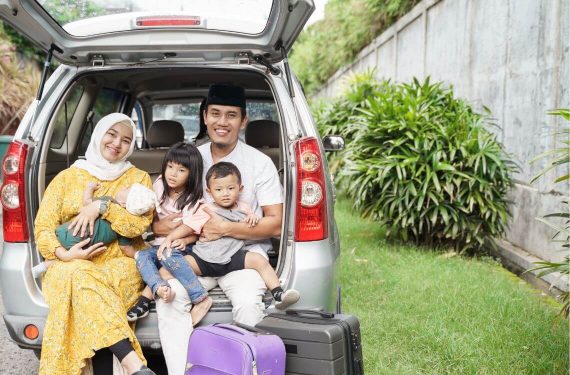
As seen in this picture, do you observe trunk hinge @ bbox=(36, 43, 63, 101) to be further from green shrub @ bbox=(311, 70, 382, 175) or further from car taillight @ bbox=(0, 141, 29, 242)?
green shrub @ bbox=(311, 70, 382, 175)

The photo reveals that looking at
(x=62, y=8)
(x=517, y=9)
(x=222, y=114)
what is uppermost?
(x=517, y=9)

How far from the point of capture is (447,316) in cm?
463

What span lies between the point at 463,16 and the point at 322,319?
6.86 m

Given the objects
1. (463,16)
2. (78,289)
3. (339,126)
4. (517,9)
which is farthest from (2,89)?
(78,289)

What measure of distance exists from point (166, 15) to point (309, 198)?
1175mm

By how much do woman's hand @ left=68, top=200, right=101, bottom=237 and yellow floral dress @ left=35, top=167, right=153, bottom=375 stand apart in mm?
58

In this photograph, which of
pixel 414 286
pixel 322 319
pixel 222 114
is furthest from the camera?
pixel 414 286

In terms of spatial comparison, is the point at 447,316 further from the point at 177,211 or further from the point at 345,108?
the point at 345,108

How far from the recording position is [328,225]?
3412 millimetres

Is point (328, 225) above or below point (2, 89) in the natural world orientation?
below

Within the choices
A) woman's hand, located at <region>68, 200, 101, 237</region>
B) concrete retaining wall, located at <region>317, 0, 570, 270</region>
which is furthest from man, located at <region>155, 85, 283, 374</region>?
concrete retaining wall, located at <region>317, 0, 570, 270</region>

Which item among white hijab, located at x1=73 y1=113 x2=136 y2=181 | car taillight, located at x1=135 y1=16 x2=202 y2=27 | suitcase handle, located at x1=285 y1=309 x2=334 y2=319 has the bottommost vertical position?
suitcase handle, located at x1=285 y1=309 x2=334 y2=319

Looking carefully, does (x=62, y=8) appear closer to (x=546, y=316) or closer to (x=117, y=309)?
(x=117, y=309)

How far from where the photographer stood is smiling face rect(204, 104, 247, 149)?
3.88m
